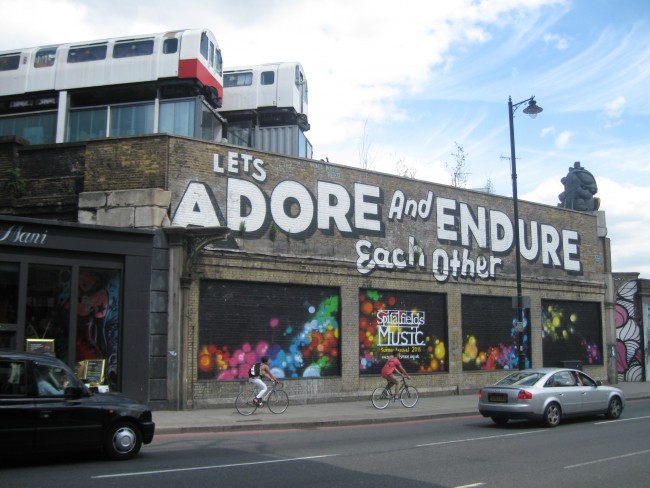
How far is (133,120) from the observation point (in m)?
25.8

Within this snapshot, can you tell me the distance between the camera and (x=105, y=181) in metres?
18.8

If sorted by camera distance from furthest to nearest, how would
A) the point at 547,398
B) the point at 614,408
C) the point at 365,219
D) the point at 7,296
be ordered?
1. the point at 365,219
2. the point at 614,408
3. the point at 7,296
4. the point at 547,398

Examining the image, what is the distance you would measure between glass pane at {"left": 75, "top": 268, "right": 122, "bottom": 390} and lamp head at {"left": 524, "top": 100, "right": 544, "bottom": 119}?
48.2 ft

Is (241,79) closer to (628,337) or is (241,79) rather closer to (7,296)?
(7,296)

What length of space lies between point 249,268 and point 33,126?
13.8m

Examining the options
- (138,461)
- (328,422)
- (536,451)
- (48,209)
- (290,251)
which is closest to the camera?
(138,461)

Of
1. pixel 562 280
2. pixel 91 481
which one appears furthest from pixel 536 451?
pixel 562 280

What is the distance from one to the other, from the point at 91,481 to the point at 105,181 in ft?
39.1

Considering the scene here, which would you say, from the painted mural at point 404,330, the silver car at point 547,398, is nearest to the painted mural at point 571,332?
the painted mural at point 404,330

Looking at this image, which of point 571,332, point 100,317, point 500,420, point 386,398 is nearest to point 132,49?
point 100,317

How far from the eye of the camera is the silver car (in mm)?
14883

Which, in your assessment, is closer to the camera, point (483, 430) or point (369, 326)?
point (483, 430)

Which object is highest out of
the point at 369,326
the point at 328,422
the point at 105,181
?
the point at 105,181

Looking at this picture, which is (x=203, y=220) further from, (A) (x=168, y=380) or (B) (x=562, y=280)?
(B) (x=562, y=280)
